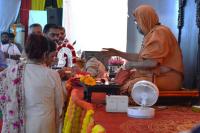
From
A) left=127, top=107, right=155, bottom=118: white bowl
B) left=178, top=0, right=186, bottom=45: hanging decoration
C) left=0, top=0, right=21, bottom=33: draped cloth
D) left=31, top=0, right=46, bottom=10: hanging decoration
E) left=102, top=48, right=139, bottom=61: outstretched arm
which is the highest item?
left=31, top=0, right=46, bottom=10: hanging decoration

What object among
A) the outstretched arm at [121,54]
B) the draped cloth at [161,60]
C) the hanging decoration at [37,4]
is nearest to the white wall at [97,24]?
the hanging decoration at [37,4]

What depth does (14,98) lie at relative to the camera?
250 cm

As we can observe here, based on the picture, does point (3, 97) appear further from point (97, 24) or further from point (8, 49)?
point (97, 24)

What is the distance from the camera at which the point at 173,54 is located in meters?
3.33

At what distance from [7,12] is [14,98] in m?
7.93

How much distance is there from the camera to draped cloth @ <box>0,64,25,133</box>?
8.20 ft

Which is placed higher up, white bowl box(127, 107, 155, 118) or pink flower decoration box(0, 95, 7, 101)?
pink flower decoration box(0, 95, 7, 101)

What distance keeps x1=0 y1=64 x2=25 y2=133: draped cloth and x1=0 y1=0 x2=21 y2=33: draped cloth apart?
7.66m

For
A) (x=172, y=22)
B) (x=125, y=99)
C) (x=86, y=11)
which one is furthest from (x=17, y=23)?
(x=125, y=99)

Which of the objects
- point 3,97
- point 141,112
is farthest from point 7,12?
point 141,112

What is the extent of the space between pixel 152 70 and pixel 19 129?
1333mm

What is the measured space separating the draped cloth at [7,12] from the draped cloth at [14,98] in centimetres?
766

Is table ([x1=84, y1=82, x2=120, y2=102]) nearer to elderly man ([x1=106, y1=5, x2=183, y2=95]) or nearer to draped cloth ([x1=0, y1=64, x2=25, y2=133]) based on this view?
elderly man ([x1=106, y1=5, x2=183, y2=95])

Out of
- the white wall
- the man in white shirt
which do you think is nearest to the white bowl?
the man in white shirt
